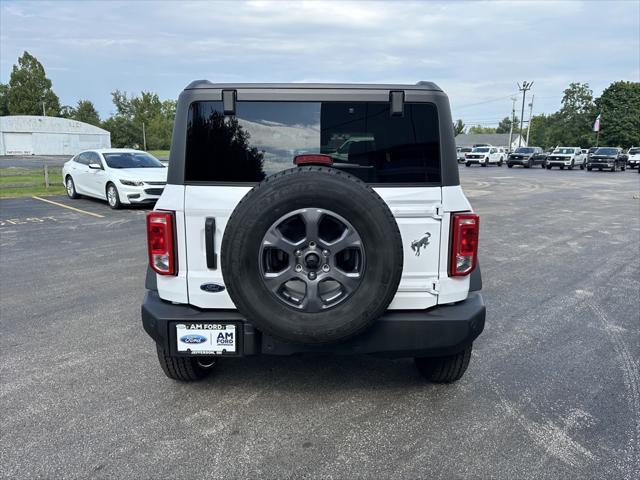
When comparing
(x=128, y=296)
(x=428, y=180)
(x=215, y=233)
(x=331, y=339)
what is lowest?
(x=128, y=296)

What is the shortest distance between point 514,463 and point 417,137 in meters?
1.91

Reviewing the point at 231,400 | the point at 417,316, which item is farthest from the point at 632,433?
the point at 231,400

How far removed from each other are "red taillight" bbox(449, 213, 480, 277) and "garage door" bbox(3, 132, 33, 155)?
73.7 metres

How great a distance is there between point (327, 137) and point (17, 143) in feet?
244

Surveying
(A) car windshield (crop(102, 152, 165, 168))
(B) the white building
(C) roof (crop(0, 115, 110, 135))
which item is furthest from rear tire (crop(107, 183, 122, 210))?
(C) roof (crop(0, 115, 110, 135))

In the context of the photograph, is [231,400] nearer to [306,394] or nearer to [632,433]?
[306,394]

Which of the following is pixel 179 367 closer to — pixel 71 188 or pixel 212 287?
pixel 212 287

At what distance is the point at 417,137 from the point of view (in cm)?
305

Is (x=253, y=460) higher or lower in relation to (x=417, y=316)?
lower

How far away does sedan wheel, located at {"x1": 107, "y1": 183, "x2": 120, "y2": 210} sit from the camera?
12573mm

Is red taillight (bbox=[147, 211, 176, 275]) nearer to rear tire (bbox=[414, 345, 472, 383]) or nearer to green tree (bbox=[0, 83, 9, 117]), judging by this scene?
rear tire (bbox=[414, 345, 472, 383])

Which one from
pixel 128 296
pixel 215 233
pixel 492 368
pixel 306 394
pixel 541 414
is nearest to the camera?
pixel 215 233

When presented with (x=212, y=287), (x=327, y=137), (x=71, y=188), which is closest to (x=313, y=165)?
(x=327, y=137)

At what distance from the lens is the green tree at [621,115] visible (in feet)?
242
